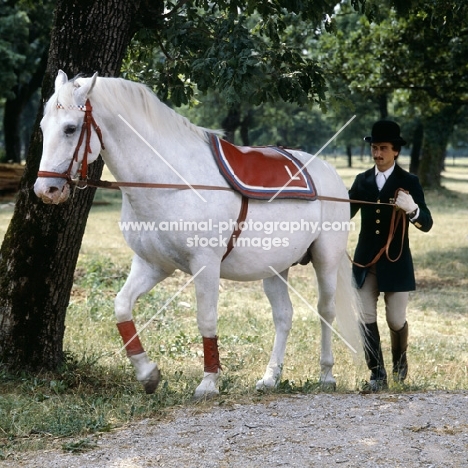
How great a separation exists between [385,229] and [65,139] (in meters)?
2.91

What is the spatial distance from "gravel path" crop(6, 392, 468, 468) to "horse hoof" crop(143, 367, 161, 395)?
0.50 meters

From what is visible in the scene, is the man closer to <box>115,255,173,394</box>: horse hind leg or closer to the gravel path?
the gravel path

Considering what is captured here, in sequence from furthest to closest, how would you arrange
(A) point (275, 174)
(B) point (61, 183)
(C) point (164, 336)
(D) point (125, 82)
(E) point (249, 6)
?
(C) point (164, 336)
(E) point (249, 6)
(A) point (275, 174)
(D) point (125, 82)
(B) point (61, 183)

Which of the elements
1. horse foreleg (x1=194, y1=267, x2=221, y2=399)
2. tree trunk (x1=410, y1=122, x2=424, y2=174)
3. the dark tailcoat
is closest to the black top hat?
the dark tailcoat

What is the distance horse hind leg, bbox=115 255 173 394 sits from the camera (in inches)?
204

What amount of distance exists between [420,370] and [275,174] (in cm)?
270

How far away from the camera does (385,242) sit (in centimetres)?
614

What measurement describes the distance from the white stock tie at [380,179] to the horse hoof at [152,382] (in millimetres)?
2441

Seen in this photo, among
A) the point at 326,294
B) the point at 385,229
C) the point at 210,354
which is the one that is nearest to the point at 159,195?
the point at 210,354

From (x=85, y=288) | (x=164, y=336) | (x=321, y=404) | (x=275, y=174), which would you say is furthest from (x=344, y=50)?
(x=321, y=404)

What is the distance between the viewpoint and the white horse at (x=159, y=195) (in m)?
4.51

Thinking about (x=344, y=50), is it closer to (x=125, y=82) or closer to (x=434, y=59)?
(x=434, y=59)

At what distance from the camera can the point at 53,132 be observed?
4.45 metres

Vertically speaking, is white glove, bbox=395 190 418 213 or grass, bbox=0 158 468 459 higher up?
white glove, bbox=395 190 418 213
